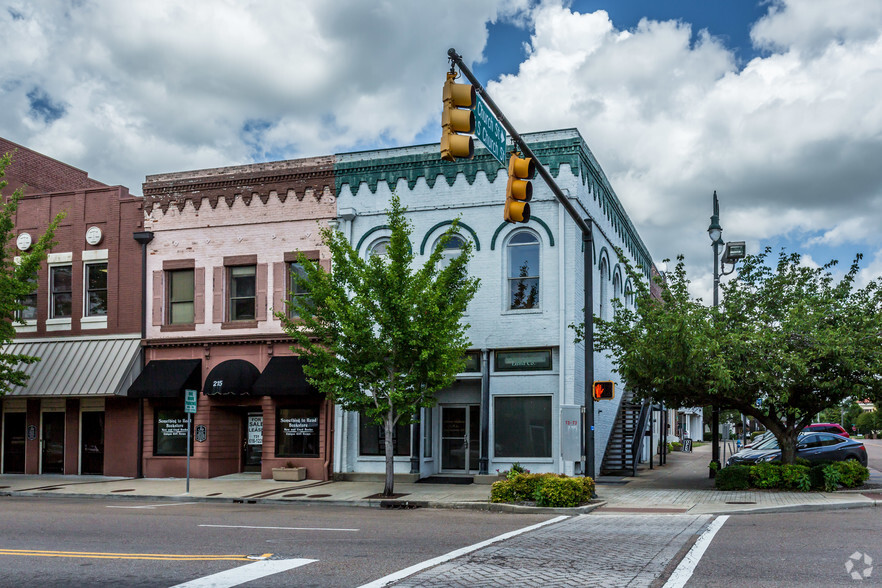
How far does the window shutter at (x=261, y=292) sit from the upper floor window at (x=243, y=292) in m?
0.27

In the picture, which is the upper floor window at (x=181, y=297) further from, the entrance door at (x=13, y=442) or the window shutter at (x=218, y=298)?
the entrance door at (x=13, y=442)

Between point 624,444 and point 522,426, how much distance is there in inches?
187

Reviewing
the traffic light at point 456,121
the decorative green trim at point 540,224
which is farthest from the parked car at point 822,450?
the traffic light at point 456,121

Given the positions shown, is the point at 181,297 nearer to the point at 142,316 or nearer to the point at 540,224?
the point at 142,316

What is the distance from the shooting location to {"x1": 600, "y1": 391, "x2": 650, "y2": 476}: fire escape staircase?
25547 mm

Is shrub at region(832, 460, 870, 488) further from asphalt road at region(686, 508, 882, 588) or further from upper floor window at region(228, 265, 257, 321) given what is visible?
upper floor window at region(228, 265, 257, 321)

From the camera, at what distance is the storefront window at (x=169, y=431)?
995 inches

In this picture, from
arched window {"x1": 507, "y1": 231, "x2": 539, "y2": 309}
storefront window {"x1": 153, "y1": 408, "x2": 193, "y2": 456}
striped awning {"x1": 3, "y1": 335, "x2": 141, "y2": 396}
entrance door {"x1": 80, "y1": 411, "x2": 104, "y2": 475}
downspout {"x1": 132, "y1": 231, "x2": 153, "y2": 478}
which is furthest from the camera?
entrance door {"x1": 80, "y1": 411, "x2": 104, "y2": 475}

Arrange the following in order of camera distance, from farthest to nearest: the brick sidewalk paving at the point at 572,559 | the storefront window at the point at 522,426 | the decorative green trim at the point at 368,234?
1. the decorative green trim at the point at 368,234
2. the storefront window at the point at 522,426
3. the brick sidewalk paving at the point at 572,559

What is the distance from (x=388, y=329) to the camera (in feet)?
63.6

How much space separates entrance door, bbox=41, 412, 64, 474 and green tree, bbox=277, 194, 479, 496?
10808 millimetres

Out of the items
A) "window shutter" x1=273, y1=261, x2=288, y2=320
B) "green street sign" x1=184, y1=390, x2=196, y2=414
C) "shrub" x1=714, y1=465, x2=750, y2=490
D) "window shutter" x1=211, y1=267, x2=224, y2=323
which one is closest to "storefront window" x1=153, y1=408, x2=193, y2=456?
"window shutter" x1=211, y1=267, x2=224, y2=323

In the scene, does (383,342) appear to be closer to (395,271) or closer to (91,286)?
Result: (395,271)

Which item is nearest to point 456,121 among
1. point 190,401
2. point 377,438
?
point 190,401
